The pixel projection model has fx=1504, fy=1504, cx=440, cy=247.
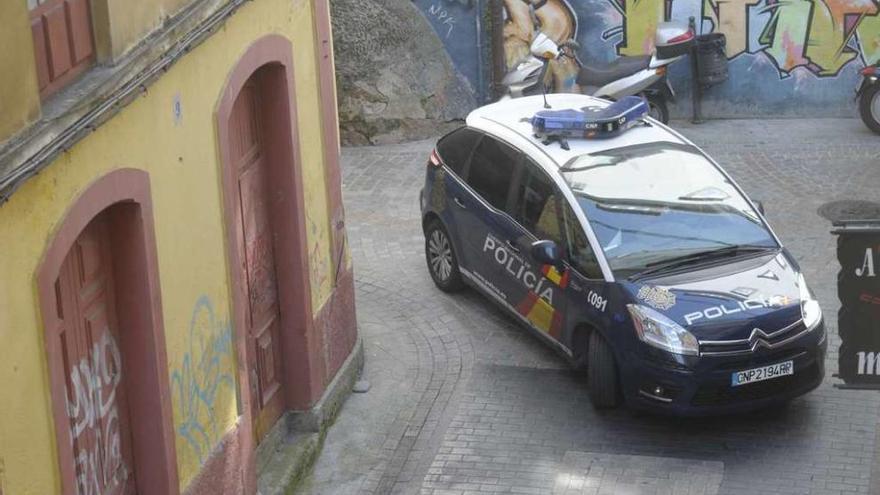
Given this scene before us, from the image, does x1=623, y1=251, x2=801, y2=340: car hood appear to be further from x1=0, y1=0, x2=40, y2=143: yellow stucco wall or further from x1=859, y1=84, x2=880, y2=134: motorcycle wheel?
x1=859, y1=84, x2=880, y2=134: motorcycle wheel

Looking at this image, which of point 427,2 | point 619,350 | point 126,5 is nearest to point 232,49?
point 126,5

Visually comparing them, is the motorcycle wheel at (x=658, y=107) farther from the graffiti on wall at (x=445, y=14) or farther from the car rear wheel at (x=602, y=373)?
the car rear wheel at (x=602, y=373)

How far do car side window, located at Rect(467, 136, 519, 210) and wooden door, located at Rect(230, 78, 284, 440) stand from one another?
251 centimetres

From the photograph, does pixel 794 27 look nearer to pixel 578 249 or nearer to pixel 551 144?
pixel 551 144

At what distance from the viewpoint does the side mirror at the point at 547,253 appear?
11.5m

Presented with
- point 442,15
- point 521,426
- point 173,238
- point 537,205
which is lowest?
point 521,426

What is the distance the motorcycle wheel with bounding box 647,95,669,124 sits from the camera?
1836 cm

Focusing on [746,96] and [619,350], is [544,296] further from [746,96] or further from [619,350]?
[746,96]

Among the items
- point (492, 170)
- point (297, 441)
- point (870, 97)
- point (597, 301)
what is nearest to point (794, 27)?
point (870, 97)

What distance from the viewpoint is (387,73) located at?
1867 cm

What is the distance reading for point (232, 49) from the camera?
31.4 ft

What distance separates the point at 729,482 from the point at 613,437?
1.06 meters

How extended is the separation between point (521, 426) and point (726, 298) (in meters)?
1.83

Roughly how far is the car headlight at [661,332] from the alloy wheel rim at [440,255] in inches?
127
